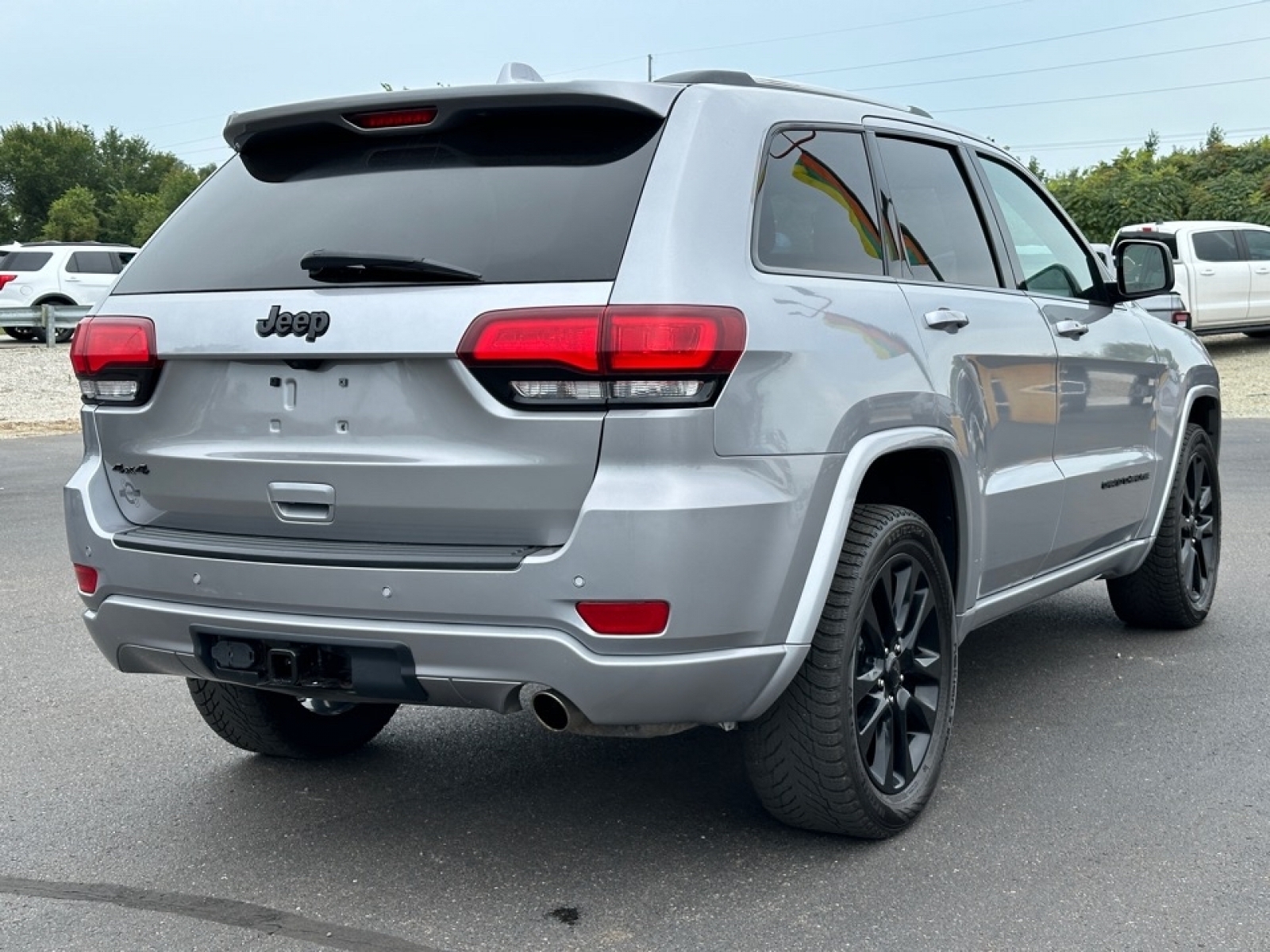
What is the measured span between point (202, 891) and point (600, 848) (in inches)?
37.7

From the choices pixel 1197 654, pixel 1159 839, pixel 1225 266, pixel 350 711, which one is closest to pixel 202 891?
pixel 350 711

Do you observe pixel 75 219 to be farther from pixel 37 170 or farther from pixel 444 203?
pixel 444 203

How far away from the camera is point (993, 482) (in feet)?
14.6

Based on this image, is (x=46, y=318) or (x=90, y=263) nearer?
(x=46, y=318)

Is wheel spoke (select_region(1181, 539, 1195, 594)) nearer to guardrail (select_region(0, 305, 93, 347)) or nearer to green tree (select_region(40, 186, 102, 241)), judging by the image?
guardrail (select_region(0, 305, 93, 347))

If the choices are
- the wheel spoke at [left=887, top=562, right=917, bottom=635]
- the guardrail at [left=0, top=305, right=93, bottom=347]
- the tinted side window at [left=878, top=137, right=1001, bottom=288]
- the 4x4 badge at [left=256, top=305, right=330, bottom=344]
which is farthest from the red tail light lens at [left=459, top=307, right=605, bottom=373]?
the guardrail at [left=0, top=305, right=93, bottom=347]

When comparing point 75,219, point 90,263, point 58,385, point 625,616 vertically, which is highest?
point 75,219

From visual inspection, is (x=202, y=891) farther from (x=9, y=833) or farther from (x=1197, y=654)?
(x=1197, y=654)

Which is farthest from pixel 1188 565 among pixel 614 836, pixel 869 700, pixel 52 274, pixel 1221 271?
pixel 52 274

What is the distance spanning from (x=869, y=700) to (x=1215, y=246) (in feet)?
62.2

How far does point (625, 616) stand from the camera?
10.6ft

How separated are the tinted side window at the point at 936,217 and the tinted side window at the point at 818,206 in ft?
0.56

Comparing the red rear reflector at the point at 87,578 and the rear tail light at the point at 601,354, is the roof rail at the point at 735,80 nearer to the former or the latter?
the rear tail light at the point at 601,354

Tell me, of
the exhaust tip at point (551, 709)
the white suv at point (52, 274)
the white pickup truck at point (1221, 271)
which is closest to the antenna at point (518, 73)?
the exhaust tip at point (551, 709)
